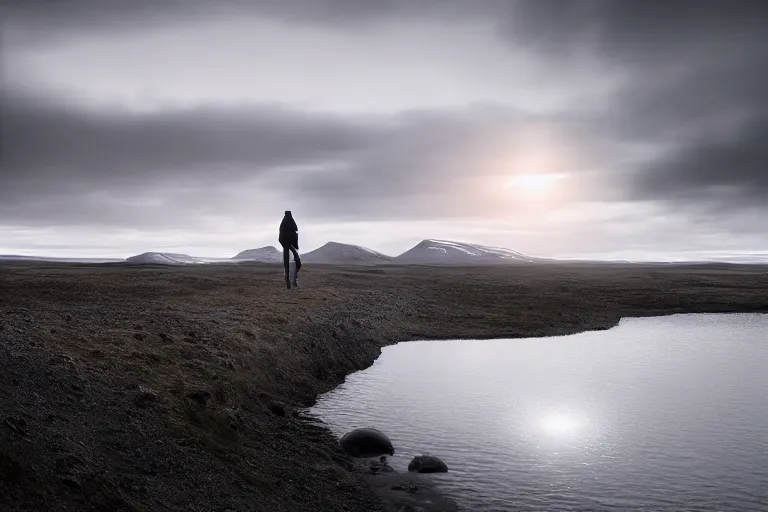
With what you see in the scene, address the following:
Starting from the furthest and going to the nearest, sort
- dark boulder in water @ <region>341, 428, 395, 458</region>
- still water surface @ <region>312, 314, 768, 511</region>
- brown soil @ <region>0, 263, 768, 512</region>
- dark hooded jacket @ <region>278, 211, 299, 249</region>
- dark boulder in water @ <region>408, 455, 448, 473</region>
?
1. dark hooded jacket @ <region>278, 211, 299, 249</region>
2. dark boulder in water @ <region>341, 428, 395, 458</region>
3. dark boulder in water @ <region>408, 455, 448, 473</region>
4. still water surface @ <region>312, 314, 768, 511</region>
5. brown soil @ <region>0, 263, 768, 512</region>

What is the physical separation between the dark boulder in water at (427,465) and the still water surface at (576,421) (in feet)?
1.00

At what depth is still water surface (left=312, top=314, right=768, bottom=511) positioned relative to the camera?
15234mm

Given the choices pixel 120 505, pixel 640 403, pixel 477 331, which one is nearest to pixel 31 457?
pixel 120 505

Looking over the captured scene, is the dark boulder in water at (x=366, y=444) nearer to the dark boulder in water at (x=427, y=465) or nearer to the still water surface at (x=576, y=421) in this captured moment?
the still water surface at (x=576, y=421)

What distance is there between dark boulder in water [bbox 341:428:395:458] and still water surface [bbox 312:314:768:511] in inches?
18.5

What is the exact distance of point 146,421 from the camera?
14211 millimetres

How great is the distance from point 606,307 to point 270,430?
52031mm

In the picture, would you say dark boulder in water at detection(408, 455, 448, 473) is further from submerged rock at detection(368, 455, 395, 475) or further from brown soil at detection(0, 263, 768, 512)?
brown soil at detection(0, 263, 768, 512)

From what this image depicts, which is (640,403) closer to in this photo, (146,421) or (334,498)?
(334,498)

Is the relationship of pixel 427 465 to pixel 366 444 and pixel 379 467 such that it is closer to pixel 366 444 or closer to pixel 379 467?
pixel 379 467

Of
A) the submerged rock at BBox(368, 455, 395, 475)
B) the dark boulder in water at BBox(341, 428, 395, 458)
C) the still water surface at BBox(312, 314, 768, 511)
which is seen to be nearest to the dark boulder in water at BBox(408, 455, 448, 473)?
the still water surface at BBox(312, 314, 768, 511)

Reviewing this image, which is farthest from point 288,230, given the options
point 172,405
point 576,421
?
point 172,405

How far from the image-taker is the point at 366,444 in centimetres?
1778

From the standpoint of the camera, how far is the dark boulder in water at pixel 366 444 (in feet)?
57.7
